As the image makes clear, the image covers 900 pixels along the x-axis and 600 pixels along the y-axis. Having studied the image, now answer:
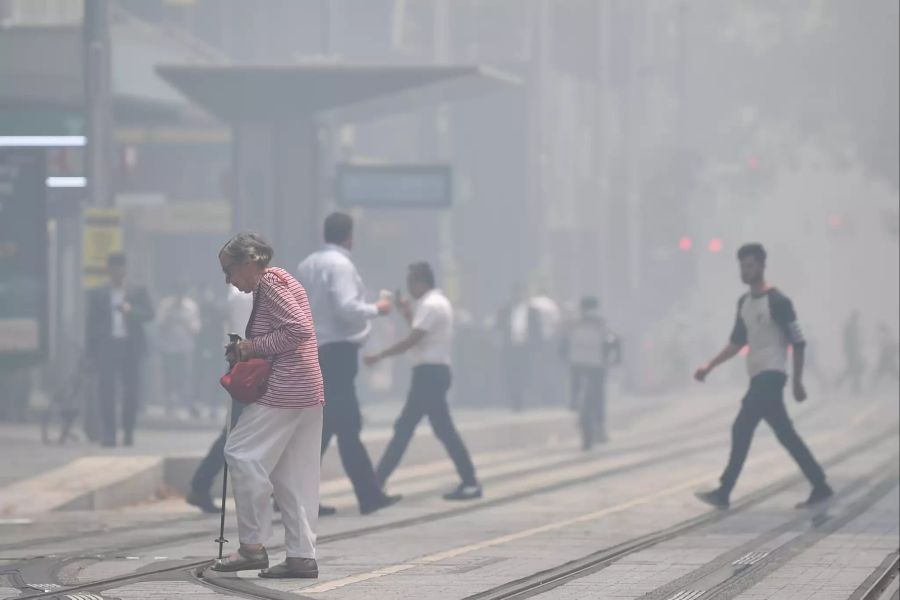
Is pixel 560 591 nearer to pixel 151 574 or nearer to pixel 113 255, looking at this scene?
pixel 151 574

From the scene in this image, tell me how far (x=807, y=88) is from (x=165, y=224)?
405 inches

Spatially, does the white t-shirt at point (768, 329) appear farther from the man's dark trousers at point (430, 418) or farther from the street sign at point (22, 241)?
the street sign at point (22, 241)

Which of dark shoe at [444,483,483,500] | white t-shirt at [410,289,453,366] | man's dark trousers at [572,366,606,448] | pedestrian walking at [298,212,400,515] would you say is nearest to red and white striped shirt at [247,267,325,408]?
pedestrian walking at [298,212,400,515]

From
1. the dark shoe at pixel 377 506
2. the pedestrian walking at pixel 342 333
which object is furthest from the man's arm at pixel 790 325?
the dark shoe at pixel 377 506

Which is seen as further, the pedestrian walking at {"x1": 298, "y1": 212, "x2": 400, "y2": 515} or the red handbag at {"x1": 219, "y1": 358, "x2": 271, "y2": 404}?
the pedestrian walking at {"x1": 298, "y1": 212, "x2": 400, "y2": 515}

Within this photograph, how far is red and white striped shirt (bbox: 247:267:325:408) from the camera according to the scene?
9.65 meters

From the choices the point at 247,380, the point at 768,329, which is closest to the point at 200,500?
the point at 768,329

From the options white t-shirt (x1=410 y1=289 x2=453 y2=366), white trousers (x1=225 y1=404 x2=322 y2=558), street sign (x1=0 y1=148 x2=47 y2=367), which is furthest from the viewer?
street sign (x1=0 y1=148 x2=47 y2=367)

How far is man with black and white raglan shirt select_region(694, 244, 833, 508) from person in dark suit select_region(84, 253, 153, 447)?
5.83 m

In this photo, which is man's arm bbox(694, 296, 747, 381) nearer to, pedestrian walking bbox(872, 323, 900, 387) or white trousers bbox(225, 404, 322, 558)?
white trousers bbox(225, 404, 322, 558)

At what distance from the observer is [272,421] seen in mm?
9648

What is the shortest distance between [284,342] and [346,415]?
13.0 feet

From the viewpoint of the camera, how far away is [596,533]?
12.4m

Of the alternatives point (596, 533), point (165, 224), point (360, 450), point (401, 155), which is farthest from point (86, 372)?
point (401, 155)
